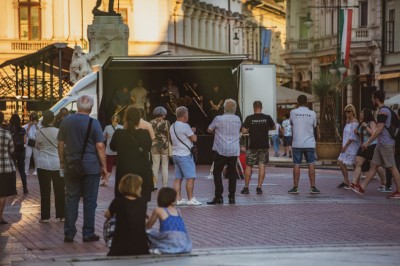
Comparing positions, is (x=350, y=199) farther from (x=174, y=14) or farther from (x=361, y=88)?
(x=174, y=14)

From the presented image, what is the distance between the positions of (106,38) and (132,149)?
23.5 m

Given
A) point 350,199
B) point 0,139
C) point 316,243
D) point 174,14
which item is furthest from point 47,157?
point 174,14

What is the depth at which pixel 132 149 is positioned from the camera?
14.8 m

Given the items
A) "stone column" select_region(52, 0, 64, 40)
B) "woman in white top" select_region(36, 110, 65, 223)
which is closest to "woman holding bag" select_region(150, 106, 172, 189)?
"woman in white top" select_region(36, 110, 65, 223)

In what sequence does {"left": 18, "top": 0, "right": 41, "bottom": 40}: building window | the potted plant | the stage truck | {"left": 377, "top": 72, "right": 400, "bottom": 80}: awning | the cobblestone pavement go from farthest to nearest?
{"left": 18, "top": 0, "right": 41, "bottom": 40}: building window < {"left": 377, "top": 72, "right": 400, "bottom": 80}: awning < the potted plant < the stage truck < the cobblestone pavement

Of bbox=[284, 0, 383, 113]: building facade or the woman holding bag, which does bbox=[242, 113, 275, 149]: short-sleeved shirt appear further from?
bbox=[284, 0, 383, 113]: building facade

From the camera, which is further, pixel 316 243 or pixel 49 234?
pixel 49 234

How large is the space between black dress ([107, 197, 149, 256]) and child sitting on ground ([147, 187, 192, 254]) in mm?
120

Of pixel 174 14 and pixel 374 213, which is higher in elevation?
pixel 174 14

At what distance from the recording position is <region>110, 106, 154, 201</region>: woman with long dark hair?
48.2 ft

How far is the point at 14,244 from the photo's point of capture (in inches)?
540

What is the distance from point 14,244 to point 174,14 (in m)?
66.0

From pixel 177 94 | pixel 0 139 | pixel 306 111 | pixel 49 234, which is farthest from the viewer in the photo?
pixel 177 94

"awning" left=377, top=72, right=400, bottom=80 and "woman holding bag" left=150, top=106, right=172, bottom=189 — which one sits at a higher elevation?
"awning" left=377, top=72, right=400, bottom=80
